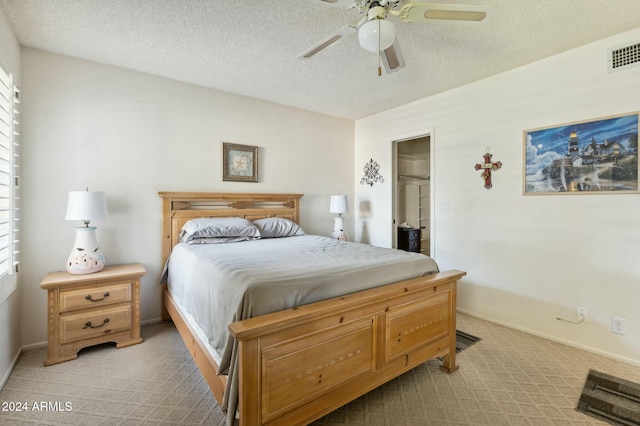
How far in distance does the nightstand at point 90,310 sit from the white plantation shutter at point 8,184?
0.72 feet

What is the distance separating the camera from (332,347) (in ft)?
5.18

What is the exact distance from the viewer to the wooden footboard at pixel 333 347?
1331 mm

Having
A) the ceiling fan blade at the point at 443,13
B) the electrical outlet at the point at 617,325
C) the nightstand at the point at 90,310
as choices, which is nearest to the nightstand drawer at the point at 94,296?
the nightstand at the point at 90,310

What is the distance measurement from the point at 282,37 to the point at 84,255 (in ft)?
7.84

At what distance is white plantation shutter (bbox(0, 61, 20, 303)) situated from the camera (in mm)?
2014

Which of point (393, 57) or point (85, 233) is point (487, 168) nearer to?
point (393, 57)

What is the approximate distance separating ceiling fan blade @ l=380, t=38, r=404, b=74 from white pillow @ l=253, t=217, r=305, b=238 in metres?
2.07

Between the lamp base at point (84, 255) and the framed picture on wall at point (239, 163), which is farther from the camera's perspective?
the framed picture on wall at point (239, 163)

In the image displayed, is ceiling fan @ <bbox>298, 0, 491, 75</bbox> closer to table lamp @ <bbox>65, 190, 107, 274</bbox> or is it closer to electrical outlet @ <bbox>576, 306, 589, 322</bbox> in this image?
table lamp @ <bbox>65, 190, 107, 274</bbox>

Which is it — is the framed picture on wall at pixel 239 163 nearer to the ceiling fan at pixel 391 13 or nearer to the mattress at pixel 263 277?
the mattress at pixel 263 277

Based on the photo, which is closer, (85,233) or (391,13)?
(391,13)

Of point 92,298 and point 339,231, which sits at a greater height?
point 339,231

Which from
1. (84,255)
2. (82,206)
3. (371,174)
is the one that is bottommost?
(84,255)

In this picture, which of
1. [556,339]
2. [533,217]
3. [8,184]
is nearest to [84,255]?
[8,184]
